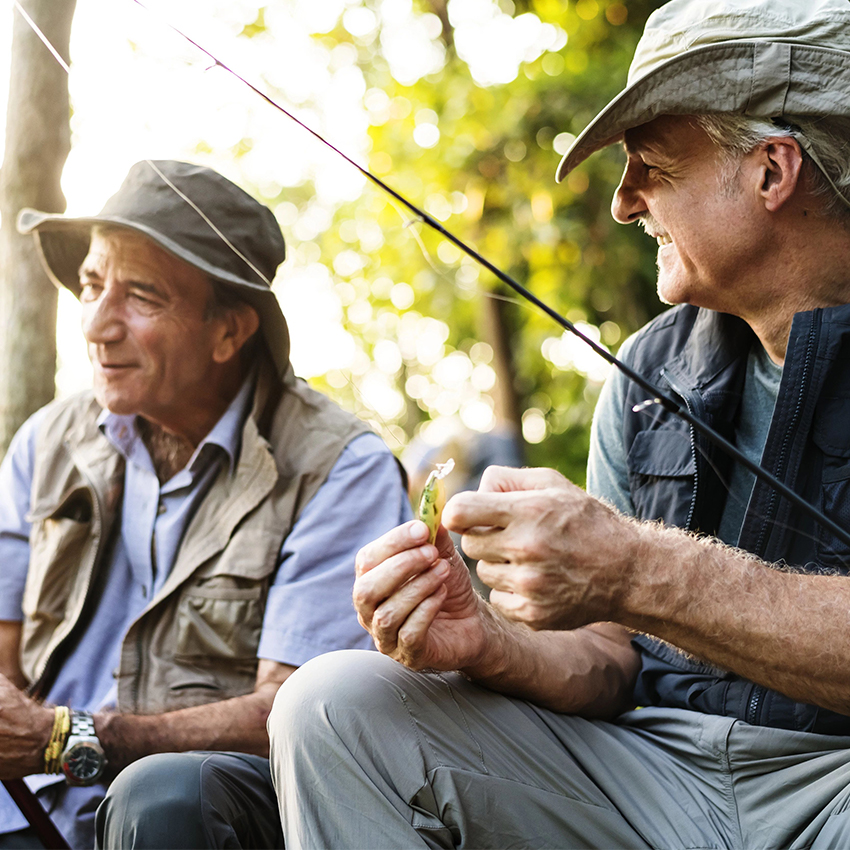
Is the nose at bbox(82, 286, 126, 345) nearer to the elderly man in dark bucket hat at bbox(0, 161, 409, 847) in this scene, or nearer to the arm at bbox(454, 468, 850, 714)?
the elderly man in dark bucket hat at bbox(0, 161, 409, 847)

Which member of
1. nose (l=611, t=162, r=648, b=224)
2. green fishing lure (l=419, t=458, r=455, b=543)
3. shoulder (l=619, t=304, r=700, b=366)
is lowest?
green fishing lure (l=419, t=458, r=455, b=543)

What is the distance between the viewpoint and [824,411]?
1.82 metres

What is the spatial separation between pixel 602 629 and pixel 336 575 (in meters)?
0.59

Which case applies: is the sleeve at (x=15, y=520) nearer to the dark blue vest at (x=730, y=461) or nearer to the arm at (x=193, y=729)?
the arm at (x=193, y=729)

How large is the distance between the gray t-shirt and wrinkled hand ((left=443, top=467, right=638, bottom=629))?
1.69 ft

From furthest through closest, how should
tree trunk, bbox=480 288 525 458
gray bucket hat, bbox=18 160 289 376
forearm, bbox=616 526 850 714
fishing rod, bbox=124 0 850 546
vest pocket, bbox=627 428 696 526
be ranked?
1. tree trunk, bbox=480 288 525 458
2. gray bucket hat, bbox=18 160 289 376
3. vest pocket, bbox=627 428 696 526
4. forearm, bbox=616 526 850 714
5. fishing rod, bbox=124 0 850 546

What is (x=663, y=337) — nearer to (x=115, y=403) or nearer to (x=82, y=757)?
(x=115, y=403)

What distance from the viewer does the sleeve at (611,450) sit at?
2172 millimetres

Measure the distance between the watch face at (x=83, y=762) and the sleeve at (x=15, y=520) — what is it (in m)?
0.56

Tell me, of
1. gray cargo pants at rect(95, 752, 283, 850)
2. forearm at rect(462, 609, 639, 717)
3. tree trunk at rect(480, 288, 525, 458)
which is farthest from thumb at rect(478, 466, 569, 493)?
tree trunk at rect(480, 288, 525, 458)

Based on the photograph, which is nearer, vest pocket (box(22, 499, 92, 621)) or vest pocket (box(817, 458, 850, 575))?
vest pocket (box(817, 458, 850, 575))

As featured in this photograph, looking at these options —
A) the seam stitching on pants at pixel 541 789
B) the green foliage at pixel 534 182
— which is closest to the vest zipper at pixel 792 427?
the seam stitching on pants at pixel 541 789

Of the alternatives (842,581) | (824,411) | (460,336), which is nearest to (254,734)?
(842,581)

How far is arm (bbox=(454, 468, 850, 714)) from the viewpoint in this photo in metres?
1.48
